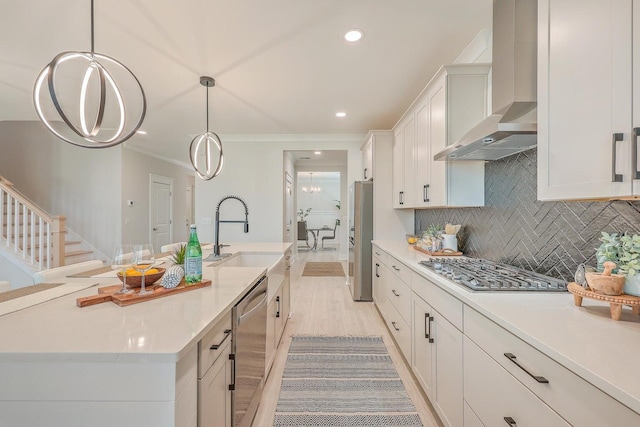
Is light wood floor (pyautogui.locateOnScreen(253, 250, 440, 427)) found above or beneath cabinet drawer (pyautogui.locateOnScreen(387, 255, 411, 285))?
beneath

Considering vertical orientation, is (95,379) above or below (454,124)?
below

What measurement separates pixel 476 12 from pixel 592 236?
161 cm

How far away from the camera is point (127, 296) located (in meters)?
1.21

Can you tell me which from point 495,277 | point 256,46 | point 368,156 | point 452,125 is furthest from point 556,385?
point 368,156

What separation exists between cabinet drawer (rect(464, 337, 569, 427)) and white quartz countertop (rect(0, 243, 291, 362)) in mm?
1095

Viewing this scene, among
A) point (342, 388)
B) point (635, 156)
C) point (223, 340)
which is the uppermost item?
point (635, 156)

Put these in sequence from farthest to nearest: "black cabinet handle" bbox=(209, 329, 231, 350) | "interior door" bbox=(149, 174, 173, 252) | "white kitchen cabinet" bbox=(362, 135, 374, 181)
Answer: "interior door" bbox=(149, 174, 173, 252) → "white kitchen cabinet" bbox=(362, 135, 374, 181) → "black cabinet handle" bbox=(209, 329, 231, 350)

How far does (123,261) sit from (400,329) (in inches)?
83.5

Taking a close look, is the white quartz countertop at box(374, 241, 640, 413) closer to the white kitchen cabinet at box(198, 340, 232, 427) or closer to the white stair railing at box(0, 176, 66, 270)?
the white kitchen cabinet at box(198, 340, 232, 427)

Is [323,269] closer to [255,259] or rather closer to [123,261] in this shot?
[255,259]

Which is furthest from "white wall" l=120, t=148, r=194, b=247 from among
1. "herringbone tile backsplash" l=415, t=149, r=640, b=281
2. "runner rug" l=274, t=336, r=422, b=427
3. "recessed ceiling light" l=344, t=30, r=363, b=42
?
"herringbone tile backsplash" l=415, t=149, r=640, b=281

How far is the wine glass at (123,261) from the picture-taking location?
1.26 meters

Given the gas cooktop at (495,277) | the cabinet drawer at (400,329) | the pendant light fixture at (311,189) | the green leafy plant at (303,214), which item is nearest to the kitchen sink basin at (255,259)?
the cabinet drawer at (400,329)

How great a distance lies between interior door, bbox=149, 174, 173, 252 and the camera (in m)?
6.48
